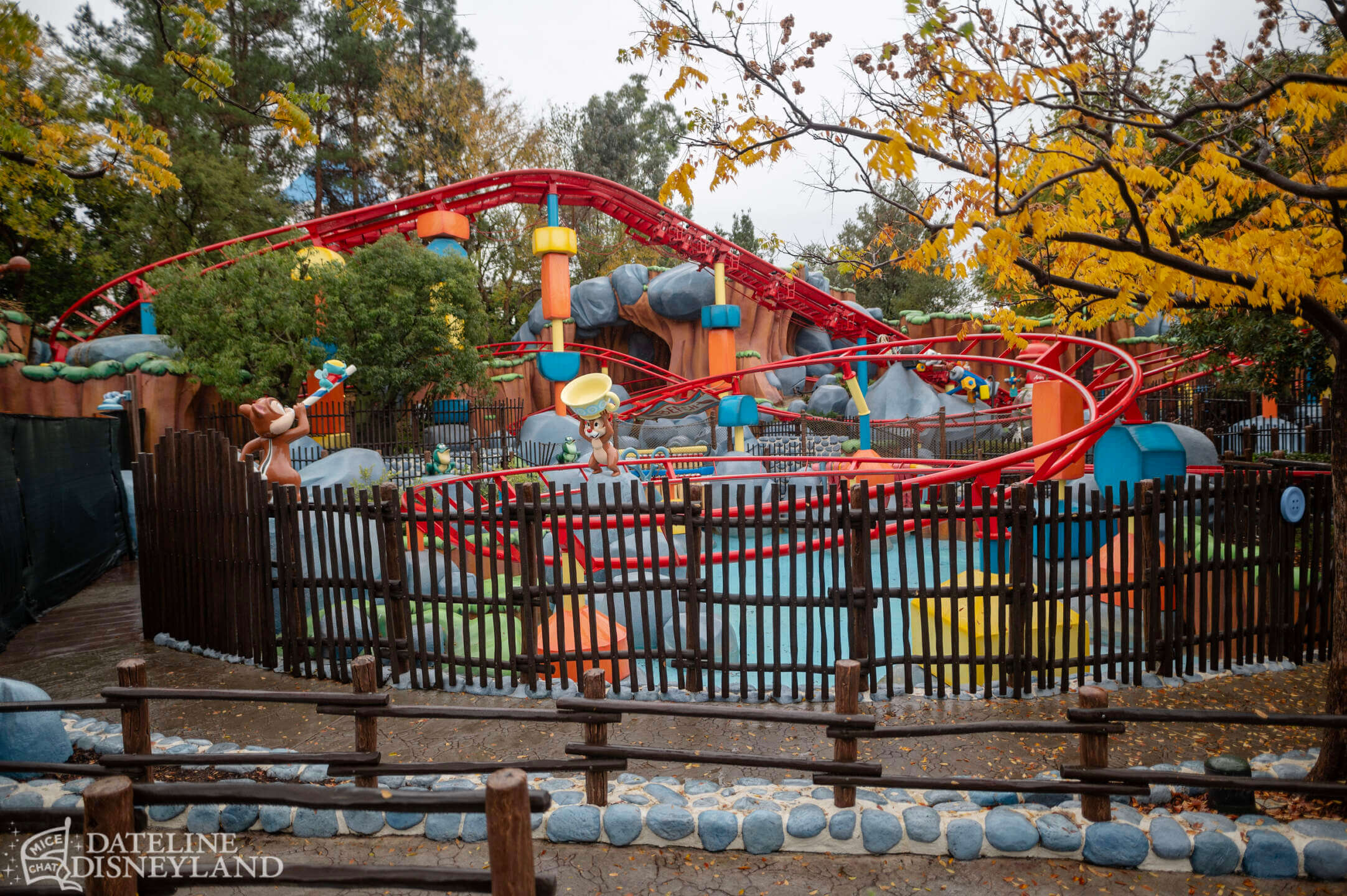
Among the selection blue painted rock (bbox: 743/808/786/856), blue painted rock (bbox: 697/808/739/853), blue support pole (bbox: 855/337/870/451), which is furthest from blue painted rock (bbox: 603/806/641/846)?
blue support pole (bbox: 855/337/870/451)

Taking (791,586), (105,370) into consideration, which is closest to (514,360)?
(105,370)

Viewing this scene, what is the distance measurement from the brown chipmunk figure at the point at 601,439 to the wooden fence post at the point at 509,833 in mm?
7555

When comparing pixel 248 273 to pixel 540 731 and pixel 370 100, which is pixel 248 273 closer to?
pixel 540 731

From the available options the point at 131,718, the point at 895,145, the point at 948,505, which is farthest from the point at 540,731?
the point at 895,145

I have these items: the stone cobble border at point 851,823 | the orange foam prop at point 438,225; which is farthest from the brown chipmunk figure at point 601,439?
the orange foam prop at point 438,225

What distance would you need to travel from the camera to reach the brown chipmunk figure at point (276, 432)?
27.3ft

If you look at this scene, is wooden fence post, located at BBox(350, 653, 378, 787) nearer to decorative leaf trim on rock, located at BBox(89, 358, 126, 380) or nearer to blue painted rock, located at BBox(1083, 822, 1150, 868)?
blue painted rock, located at BBox(1083, 822, 1150, 868)

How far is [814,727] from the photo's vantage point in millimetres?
5062

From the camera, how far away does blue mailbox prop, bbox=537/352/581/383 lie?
18625 millimetres

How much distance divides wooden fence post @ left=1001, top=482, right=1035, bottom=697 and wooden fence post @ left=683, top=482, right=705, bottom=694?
161cm

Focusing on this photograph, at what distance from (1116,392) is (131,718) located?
35.2 feet

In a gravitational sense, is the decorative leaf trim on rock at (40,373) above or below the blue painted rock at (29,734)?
above

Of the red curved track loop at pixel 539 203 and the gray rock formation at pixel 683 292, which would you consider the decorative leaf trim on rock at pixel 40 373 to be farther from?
the gray rock formation at pixel 683 292

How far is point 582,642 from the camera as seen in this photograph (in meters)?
6.61
